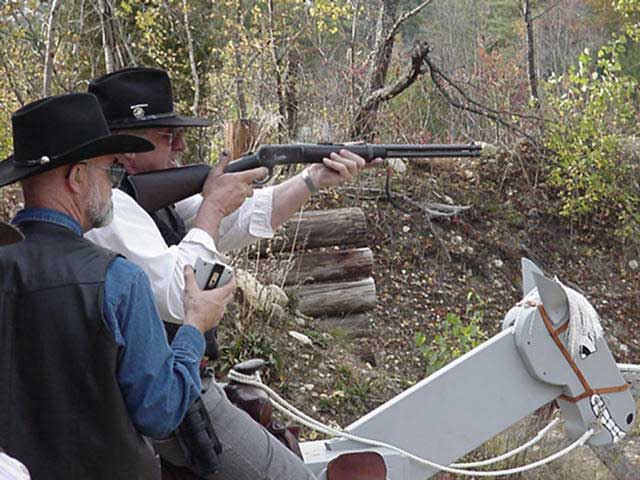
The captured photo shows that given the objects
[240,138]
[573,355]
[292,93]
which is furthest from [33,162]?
[292,93]

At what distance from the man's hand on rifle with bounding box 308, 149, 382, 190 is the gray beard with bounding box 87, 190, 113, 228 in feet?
5.27

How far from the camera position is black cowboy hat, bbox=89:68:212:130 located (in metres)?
3.52

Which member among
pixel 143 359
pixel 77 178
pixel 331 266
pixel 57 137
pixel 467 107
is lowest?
pixel 331 266

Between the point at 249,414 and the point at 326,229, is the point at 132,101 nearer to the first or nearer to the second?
the point at 249,414

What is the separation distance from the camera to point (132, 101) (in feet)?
11.6

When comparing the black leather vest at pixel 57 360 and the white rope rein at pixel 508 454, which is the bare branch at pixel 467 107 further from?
the black leather vest at pixel 57 360

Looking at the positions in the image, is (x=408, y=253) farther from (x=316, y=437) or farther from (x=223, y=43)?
(x=316, y=437)

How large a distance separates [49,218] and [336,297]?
5916mm

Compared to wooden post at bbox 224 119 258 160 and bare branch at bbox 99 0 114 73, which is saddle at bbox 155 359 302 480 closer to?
wooden post at bbox 224 119 258 160

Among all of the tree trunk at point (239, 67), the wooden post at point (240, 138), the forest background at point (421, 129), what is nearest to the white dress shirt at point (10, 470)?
the wooden post at point (240, 138)

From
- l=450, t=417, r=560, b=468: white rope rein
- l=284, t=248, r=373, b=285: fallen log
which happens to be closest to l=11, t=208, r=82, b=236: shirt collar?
l=450, t=417, r=560, b=468: white rope rein

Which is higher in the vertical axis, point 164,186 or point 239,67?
point 164,186

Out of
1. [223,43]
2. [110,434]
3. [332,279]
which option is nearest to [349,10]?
[223,43]

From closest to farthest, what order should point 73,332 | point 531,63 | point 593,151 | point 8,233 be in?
point 8,233 < point 73,332 < point 593,151 < point 531,63
